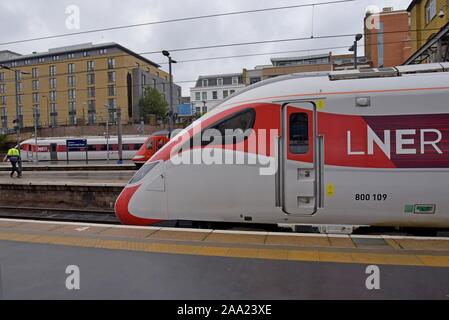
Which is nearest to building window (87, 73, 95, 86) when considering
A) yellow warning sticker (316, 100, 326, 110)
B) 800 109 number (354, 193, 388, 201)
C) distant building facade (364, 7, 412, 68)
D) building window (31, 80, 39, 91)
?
building window (31, 80, 39, 91)

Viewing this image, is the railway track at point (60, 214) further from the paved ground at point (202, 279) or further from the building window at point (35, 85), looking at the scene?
the building window at point (35, 85)

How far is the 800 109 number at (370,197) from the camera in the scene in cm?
525

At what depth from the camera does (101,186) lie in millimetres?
12352

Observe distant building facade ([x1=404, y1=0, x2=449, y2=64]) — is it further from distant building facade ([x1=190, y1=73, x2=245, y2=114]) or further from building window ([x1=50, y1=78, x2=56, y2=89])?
building window ([x1=50, y1=78, x2=56, y2=89])

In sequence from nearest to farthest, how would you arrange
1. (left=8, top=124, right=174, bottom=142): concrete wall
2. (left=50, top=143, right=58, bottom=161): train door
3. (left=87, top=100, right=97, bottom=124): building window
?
(left=50, top=143, right=58, bottom=161): train door → (left=8, top=124, right=174, bottom=142): concrete wall → (left=87, top=100, right=97, bottom=124): building window

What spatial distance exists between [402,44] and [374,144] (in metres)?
47.8

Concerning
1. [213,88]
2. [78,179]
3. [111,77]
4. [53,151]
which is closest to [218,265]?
[78,179]

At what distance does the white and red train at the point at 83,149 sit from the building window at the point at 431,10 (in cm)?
2546

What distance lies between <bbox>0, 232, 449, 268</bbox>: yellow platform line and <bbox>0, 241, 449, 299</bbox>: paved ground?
14 cm

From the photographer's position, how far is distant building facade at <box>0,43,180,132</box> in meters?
64.9

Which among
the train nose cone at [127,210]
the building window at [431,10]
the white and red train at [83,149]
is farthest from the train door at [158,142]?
the building window at [431,10]

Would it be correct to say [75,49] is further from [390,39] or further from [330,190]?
[330,190]
